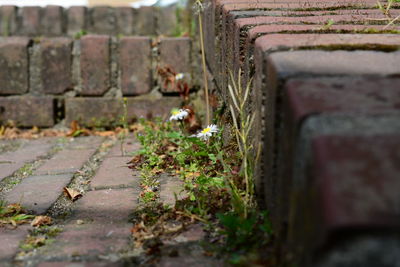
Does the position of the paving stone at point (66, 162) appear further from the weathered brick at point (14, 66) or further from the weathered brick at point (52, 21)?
the weathered brick at point (52, 21)

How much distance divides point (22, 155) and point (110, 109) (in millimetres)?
833

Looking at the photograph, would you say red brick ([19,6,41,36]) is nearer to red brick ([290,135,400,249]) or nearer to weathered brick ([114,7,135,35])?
weathered brick ([114,7,135,35])

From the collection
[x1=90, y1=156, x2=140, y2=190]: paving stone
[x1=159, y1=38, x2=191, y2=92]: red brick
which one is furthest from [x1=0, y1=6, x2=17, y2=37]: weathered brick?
[x1=90, y1=156, x2=140, y2=190]: paving stone

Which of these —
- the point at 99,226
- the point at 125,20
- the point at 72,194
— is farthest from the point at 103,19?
the point at 99,226

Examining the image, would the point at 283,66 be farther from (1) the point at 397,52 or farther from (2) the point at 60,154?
(2) the point at 60,154

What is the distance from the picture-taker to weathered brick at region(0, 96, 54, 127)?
379 cm

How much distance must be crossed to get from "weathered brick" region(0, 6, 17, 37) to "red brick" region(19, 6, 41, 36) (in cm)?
7

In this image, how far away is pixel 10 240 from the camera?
66.4 inches

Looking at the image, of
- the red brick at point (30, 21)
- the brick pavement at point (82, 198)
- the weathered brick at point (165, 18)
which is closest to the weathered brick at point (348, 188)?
the brick pavement at point (82, 198)

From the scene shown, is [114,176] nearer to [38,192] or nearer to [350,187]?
[38,192]

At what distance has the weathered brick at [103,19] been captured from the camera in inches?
237

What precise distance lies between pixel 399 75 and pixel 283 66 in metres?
0.25

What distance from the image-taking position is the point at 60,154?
306cm

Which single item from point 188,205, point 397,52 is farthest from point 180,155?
point 397,52
